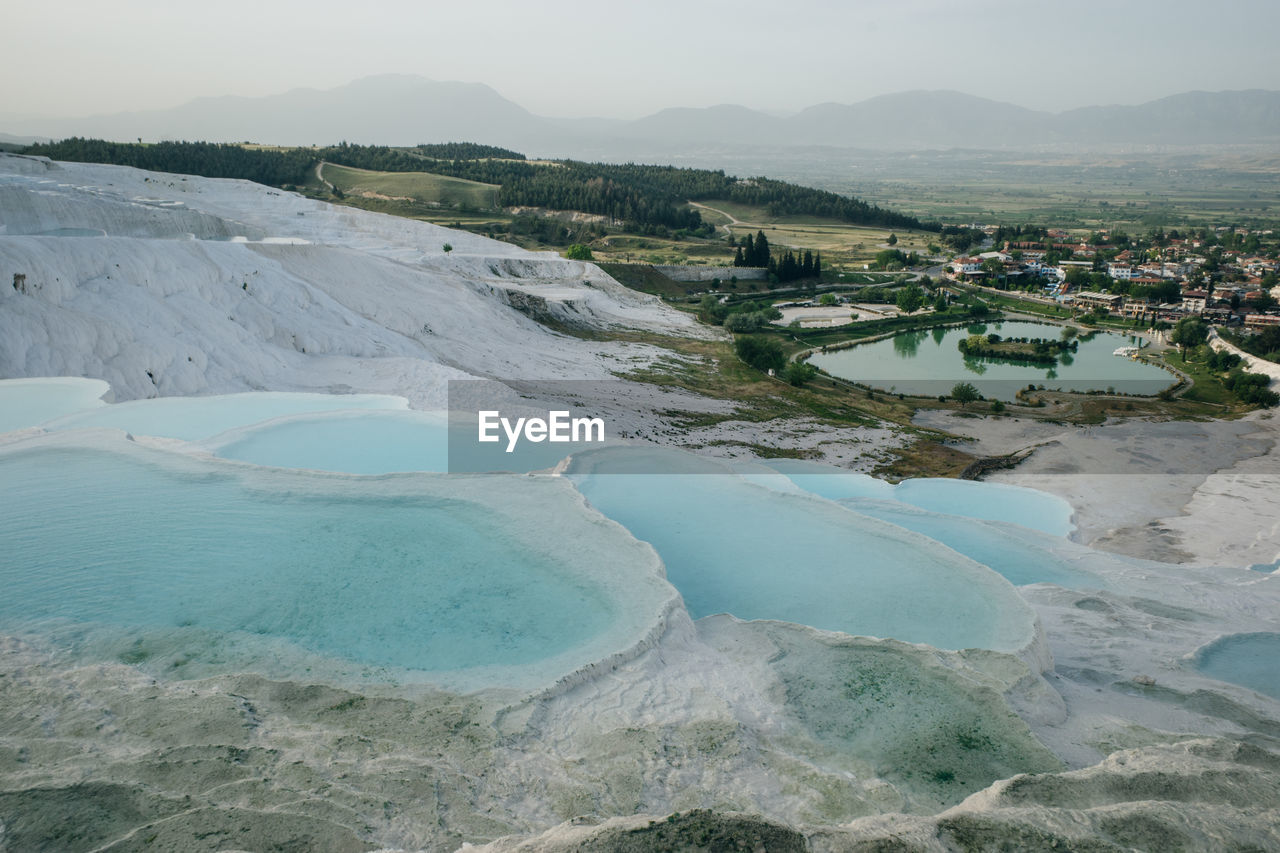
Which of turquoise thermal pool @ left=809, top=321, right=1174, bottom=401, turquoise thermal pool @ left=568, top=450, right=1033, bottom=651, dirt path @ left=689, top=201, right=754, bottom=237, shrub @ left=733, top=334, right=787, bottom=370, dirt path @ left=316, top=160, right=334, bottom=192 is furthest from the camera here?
dirt path @ left=689, top=201, right=754, bottom=237

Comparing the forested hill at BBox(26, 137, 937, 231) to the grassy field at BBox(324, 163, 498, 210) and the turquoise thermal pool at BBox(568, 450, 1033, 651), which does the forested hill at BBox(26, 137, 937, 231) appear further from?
the turquoise thermal pool at BBox(568, 450, 1033, 651)

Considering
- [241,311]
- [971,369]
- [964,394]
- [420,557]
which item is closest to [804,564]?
[420,557]

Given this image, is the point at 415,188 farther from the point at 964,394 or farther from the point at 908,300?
the point at 964,394

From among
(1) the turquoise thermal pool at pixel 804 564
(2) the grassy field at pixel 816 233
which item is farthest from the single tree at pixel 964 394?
(2) the grassy field at pixel 816 233

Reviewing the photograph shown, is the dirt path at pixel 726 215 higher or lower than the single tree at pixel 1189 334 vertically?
higher

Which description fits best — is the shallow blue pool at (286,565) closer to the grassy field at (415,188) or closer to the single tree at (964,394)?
the single tree at (964,394)

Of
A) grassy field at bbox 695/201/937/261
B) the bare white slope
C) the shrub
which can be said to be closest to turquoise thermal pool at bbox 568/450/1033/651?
the bare white slope
